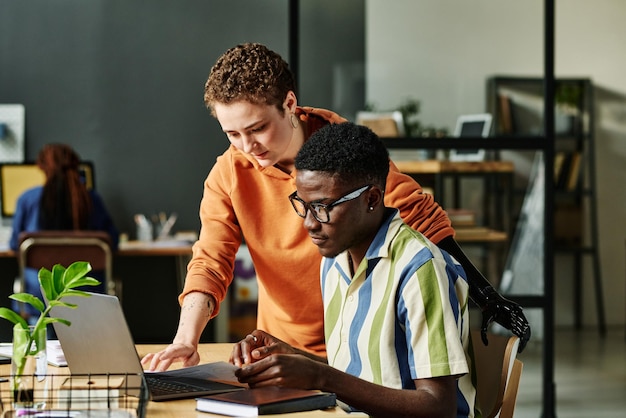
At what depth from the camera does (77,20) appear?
20.6 ft

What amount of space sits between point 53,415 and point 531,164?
11.0 ft

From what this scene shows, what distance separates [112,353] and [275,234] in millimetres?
689

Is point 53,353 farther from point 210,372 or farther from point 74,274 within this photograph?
point 74,274

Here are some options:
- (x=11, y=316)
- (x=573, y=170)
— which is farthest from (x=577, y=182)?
(x=11, y=316)

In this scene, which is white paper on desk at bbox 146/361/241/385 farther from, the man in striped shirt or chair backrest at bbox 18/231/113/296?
chair backrest at bbox 18/231/113/296

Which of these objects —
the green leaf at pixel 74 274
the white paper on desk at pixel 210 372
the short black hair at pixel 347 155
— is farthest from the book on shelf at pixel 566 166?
the green leaf at pixel 74 274

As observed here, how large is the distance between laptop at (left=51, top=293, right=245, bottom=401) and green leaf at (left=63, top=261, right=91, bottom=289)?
72mm

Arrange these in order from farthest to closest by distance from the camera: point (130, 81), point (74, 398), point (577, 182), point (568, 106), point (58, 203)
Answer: point (577, 182)
point (130, 81)
point (568, 106)
point (58, 203)
point (74, 398)

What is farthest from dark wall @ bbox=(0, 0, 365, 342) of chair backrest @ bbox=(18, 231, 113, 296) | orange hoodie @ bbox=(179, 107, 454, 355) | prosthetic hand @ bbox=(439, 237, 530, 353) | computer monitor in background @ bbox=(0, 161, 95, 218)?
prosthetic hand @ bbox=(439, 237, 530, 353)

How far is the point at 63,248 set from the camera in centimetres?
479

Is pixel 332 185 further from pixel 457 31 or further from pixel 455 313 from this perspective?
pixel 457 31

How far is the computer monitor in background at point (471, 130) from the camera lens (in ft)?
14.2

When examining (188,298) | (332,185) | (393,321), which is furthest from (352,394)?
(188,298)

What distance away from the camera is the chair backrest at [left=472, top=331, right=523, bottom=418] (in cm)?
191
